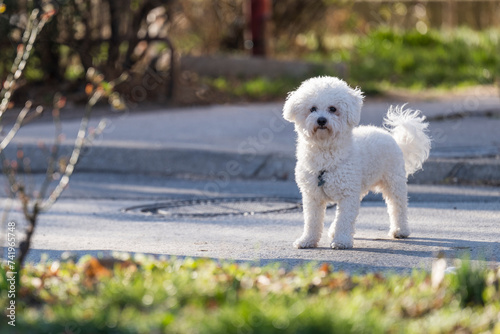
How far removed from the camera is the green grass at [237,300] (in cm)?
352

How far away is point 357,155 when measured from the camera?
6.16 meters

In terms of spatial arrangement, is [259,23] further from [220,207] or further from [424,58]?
[220,207]

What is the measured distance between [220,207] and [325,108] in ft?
7.40

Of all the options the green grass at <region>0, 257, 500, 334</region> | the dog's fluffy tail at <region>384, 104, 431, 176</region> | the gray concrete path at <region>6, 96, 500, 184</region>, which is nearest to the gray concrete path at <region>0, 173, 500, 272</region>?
the gray concrete path at <region>6, 96, 500, 184</region>

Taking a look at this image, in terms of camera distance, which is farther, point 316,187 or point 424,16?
point 424,16

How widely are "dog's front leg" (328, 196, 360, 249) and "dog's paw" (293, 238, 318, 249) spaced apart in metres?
0.15

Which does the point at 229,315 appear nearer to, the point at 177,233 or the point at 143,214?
the point at 177,233

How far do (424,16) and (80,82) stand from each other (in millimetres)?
10976

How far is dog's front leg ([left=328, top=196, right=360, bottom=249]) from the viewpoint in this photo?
19.6ft

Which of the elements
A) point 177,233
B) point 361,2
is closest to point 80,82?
point 177,233

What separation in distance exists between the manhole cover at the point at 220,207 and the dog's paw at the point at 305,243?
153 centimetres

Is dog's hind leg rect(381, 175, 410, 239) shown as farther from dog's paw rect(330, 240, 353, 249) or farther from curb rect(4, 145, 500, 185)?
curb rect(4, 145, 500, 185)

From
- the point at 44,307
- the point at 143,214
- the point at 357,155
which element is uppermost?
the point at 357,155

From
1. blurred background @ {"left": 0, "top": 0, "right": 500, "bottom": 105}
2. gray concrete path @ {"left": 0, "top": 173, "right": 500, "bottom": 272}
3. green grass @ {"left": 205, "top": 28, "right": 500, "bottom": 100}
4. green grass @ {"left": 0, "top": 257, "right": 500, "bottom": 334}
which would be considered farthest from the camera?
green grass @ {"left": 205, "top": 28, "right": 500, "bottom": 100}
